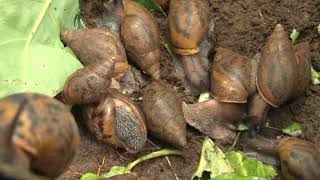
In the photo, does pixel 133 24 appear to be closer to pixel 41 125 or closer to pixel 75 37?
pixel 75 37

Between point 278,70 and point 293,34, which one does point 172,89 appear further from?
point 293,34

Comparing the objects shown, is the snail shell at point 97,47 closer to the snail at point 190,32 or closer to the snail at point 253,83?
the snail at point 190,32

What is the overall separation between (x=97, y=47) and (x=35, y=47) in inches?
15.5

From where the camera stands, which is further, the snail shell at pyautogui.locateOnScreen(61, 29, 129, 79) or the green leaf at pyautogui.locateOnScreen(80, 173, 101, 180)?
the snail shell at pyautogui.locateOnScreen(61, 29, 129, 79)

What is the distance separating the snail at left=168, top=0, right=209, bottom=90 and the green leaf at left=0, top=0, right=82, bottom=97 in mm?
635

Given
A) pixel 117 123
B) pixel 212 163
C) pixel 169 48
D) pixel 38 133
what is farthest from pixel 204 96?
pixel 38 133

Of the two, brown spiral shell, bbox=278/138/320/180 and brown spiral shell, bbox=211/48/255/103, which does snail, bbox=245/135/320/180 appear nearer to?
brown spiral shell, bbox=278/138/320/180

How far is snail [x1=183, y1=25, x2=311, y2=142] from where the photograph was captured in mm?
3400

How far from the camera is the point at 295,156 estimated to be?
3.21m

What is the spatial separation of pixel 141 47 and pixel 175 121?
52 centimetres

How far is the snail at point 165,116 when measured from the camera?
3289 millimetres

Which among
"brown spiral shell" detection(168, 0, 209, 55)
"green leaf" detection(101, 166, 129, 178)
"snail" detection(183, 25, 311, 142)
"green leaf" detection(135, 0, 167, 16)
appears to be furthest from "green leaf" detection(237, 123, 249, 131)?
"green leaf" detection(135, 0, 167, 16)

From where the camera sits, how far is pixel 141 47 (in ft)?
11.6

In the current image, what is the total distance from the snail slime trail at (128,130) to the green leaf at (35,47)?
1.32 feet
